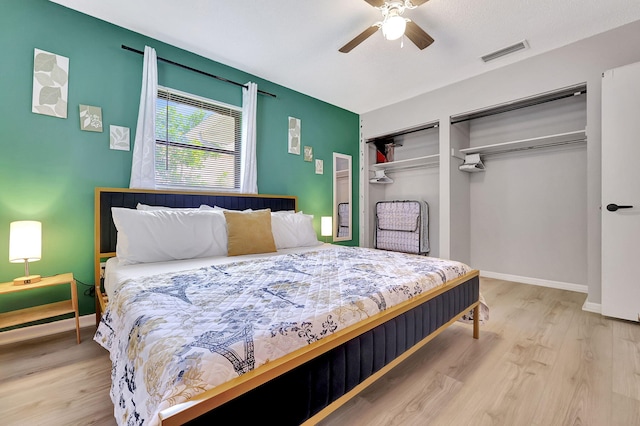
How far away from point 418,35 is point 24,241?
3.24 meters

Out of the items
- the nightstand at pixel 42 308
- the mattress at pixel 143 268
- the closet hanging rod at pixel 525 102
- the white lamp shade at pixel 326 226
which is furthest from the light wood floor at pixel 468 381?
the closet hanging rod at pixel 525 102

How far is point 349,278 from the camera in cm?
158

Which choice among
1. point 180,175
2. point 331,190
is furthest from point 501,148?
point 180,175

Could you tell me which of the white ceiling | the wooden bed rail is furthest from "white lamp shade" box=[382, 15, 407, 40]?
the wooden bed rail

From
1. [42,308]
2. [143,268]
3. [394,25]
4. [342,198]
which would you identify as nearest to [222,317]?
[143,268]

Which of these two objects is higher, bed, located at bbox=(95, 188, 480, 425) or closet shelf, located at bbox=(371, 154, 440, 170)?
closet shelf, located at bbox=(371, 154, 440, 170)

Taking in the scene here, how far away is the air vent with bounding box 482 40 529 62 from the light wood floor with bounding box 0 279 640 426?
2.65 meters

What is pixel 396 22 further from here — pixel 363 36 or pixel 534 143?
pixel 534 143

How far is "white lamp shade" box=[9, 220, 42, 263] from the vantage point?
184 centimetres

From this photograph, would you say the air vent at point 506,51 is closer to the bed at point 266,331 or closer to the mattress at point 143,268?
the bed at point 266,331

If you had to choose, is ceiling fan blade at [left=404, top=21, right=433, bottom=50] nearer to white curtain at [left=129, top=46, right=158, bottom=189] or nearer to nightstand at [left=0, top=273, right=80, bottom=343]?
white curtain at [left=129, top=46, right=158, bottom=189]

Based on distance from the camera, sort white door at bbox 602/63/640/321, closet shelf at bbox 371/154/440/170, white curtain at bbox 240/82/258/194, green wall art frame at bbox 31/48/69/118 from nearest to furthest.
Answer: green wall art frame at bbox 31/48/69/118 → white door at bbox 602/63/640/321 → white curtain at bbox 240/82/258/194 → closet shelf at bbox 371/154/440/170

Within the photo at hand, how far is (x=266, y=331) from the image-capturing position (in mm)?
921

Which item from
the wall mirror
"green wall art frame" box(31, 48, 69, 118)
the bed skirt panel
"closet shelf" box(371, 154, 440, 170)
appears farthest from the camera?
the wall mirror
